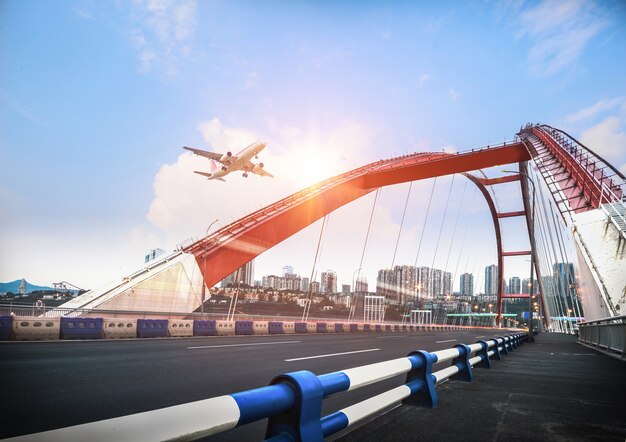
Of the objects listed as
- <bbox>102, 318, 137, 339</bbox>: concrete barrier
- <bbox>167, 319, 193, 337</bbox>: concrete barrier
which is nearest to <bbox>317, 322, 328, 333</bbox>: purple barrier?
<bbox>167, 319, 193, 337</bbox>: concrete barrier

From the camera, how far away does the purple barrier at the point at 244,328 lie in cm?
2012

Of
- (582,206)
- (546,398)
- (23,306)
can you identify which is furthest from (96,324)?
(582,206)

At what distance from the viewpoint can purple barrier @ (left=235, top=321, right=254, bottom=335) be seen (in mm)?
20125

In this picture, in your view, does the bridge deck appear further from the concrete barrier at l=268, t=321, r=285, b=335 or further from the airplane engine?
the airplane engine

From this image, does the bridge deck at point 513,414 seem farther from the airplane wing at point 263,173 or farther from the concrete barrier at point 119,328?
the airplane wing at point 263,173

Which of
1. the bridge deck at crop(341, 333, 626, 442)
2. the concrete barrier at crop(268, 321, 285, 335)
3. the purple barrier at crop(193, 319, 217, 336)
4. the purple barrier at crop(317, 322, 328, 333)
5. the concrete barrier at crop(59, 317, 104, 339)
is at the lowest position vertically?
the purple barrier at crop(317, 322, 328, 333)

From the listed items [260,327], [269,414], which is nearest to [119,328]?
[260,327]

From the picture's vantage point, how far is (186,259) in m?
30.1

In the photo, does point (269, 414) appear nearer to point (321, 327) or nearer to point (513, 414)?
point (513, 414)

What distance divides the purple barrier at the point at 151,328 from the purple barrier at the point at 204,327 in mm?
1475

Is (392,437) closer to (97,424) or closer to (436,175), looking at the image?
(97,424)

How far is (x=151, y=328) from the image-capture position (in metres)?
16.8

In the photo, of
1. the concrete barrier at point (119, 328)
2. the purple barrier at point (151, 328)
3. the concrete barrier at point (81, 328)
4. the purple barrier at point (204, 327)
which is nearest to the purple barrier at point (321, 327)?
the purple barrier at point (204, 327)

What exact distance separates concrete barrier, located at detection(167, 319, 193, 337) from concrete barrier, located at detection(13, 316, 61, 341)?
14.2 feet
